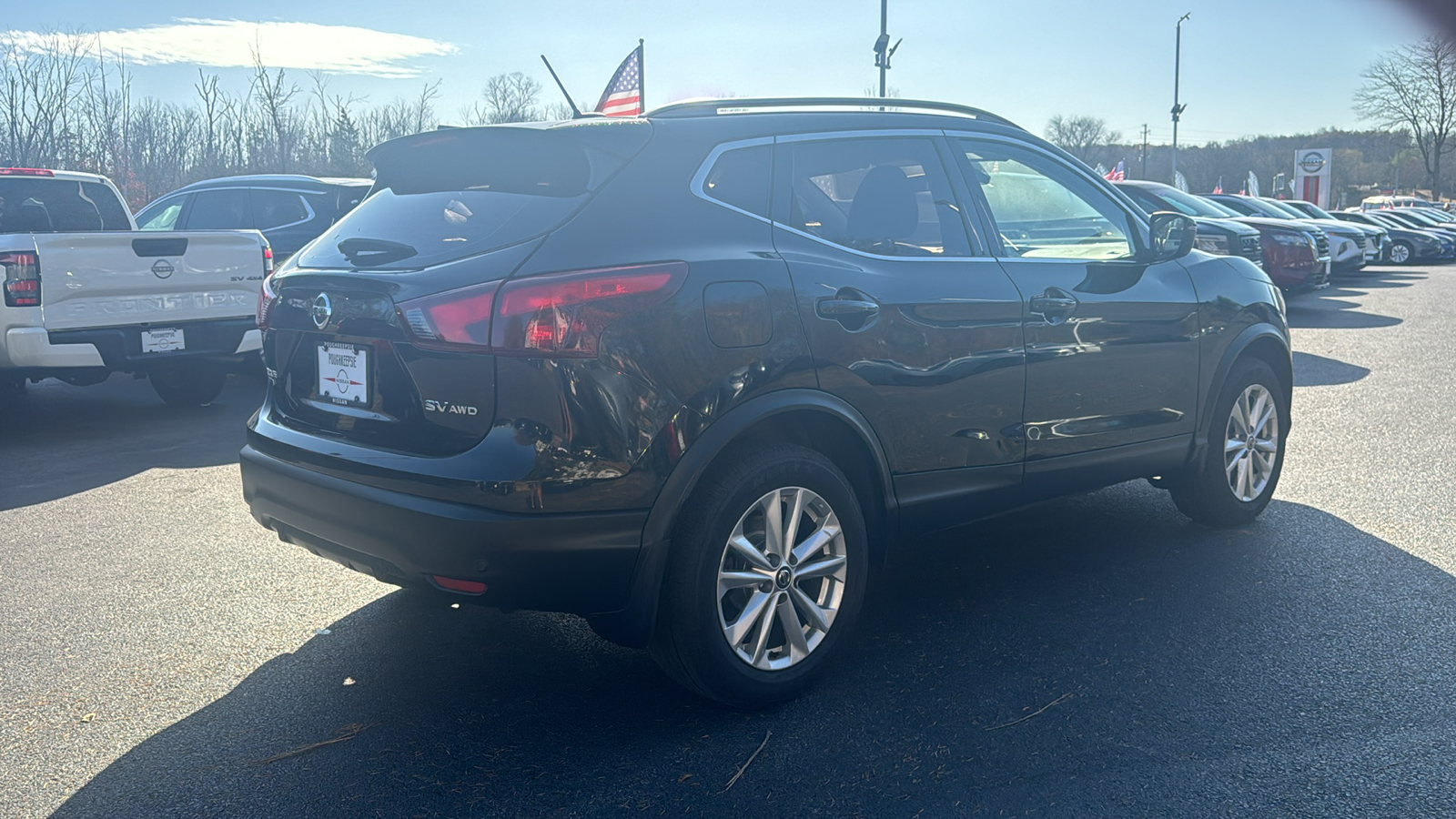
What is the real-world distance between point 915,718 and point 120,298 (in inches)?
260

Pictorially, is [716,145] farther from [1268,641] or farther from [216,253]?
[216,253]

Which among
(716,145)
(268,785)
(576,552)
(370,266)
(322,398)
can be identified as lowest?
(268,785)

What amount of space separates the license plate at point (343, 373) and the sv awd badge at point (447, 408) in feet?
0.97

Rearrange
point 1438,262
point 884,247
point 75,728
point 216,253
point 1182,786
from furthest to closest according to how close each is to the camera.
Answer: point 1438,262 → point 216,253 → point 884,247 → point 75,728 → point 1182,786

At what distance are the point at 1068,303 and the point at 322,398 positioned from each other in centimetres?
263

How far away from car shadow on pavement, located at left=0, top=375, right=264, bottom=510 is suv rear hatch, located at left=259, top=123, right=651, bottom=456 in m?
3.52

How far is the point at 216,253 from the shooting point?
8430 mm

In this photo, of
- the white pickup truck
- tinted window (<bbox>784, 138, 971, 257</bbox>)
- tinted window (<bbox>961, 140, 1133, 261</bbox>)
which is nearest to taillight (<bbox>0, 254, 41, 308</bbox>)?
the white pickup truck

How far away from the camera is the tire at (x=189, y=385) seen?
921cm

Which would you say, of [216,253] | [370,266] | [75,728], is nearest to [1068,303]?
[370,266]

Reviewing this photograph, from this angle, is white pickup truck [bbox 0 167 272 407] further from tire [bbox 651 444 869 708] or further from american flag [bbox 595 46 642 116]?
american flag [bbox 595 46 642 116]

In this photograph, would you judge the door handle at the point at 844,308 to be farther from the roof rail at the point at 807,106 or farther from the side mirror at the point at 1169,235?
the side mirror at the point at 1169,235

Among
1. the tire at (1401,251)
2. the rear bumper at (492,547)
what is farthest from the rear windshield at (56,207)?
the tire at (1401,251)

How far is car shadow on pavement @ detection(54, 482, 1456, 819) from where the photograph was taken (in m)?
3.01
